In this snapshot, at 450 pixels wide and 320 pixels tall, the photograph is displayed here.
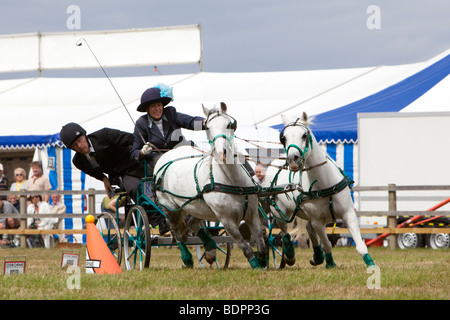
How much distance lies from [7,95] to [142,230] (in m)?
16.0

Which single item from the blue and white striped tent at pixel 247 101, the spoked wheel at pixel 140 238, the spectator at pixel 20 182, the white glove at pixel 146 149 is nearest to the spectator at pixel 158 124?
the white glove at pixel 146 149

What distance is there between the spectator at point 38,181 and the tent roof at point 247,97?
2.01 feet

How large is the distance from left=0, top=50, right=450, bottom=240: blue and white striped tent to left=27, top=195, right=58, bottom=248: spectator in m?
0.50

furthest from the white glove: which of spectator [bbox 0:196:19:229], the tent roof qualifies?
spectator [bbox 0:196:19:229]

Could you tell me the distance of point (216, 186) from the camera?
819cm

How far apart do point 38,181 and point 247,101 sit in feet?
18.3

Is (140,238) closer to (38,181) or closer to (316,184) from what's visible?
(316,184)

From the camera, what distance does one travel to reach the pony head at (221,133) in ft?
25.3

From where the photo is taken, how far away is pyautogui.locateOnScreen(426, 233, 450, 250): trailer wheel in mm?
15352

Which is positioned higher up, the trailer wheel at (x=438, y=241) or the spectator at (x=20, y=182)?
the spectator at (x=20, y=182)

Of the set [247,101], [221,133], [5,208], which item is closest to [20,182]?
[5,208]

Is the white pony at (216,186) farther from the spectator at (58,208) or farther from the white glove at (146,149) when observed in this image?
the spectator at (58,208)
